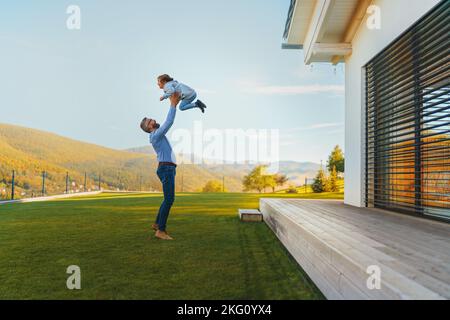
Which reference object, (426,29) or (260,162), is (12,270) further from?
(260,162)

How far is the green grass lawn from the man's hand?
1487 mm

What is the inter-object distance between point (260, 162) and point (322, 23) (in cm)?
2658

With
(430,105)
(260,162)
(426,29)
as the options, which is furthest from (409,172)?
(260,162)

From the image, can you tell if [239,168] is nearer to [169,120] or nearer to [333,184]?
[333,184]

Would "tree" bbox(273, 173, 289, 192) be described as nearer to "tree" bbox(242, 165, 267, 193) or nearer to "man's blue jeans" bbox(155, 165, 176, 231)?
"tree" bbox(242, 165, 267, 193)

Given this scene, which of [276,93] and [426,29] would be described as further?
[276,93]

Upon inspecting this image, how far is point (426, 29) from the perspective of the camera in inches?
147

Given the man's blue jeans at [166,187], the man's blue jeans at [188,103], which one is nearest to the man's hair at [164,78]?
the man's blue jeans at [188,103]

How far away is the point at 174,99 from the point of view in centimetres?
384

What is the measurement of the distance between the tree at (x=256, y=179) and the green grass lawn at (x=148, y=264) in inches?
1085

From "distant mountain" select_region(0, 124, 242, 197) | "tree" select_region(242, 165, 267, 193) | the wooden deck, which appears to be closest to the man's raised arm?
the wooden deck

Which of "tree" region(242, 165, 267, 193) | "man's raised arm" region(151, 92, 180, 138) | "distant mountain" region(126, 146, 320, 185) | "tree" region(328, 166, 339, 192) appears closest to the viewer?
"man's raised arm" region(151, 92, 180, 138)

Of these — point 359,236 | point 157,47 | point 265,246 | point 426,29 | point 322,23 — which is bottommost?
point 265,246

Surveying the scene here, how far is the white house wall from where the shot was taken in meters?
4.33
